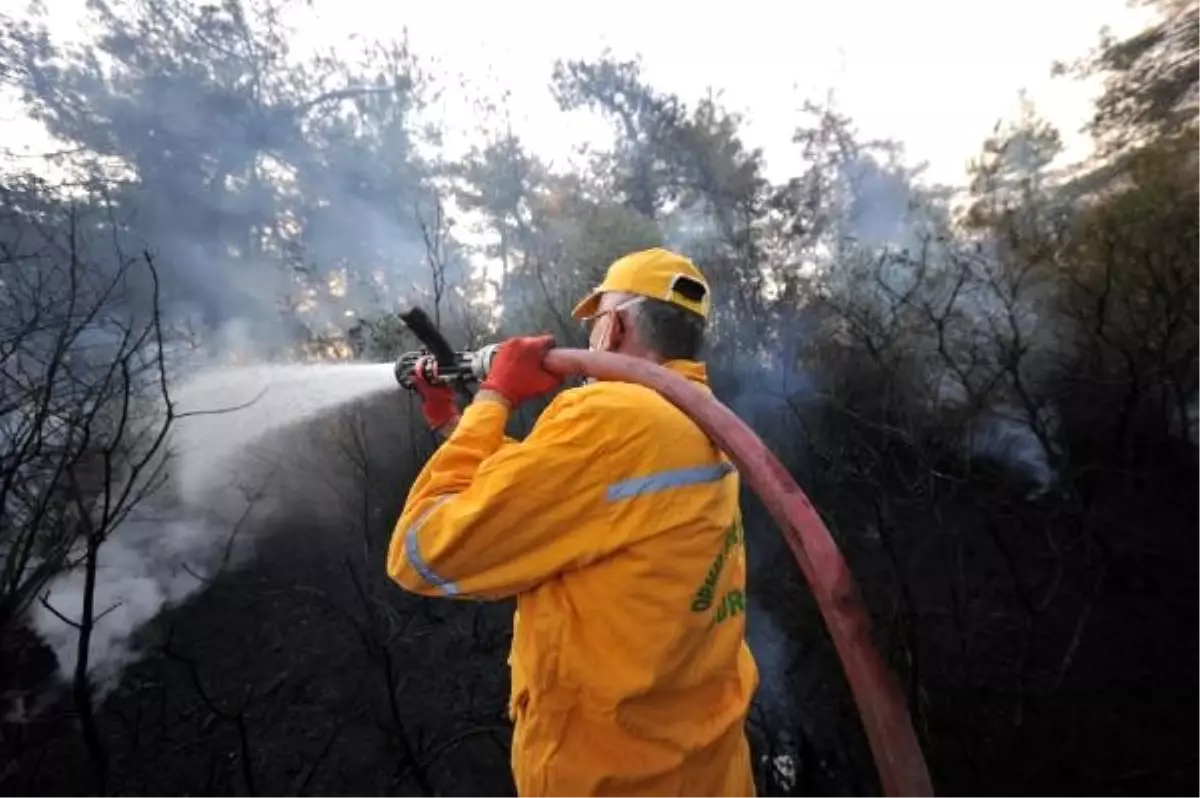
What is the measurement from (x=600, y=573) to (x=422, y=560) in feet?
1.36

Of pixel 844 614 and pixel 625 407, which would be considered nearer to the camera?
pixel 844 614

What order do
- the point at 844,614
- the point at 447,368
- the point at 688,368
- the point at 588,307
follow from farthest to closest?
1. the point at 447,368
2. the point at 588,307
3. the point at 688,368
4. the point at 844,614

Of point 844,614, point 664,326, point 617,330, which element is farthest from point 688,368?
point 844,614

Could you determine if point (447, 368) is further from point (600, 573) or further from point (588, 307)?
point (600, 573)

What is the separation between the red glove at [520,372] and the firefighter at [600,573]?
15 cm

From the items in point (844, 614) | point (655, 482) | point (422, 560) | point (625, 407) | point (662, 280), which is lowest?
point (844, 614)

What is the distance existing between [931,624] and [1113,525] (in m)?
2.93

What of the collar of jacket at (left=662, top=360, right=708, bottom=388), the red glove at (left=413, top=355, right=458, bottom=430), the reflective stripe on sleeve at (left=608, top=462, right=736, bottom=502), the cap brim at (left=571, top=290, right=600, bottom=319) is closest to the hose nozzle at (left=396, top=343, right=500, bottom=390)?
the red glove at (left=413, top=355, right=458, bottom=430)

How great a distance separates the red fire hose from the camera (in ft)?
4.60

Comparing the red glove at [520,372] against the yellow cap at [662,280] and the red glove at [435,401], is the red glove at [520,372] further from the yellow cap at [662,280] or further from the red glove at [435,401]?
the red glove at [435,401]

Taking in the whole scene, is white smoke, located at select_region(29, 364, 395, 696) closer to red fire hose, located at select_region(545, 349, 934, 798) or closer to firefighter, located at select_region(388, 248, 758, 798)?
firefighter, located at select_region(388, 248, 758, 798)

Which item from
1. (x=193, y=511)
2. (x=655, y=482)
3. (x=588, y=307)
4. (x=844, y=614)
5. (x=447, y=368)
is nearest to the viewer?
(x=844, y=614)

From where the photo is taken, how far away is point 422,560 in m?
1.60

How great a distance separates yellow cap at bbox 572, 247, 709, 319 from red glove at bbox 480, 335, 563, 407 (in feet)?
0.94
